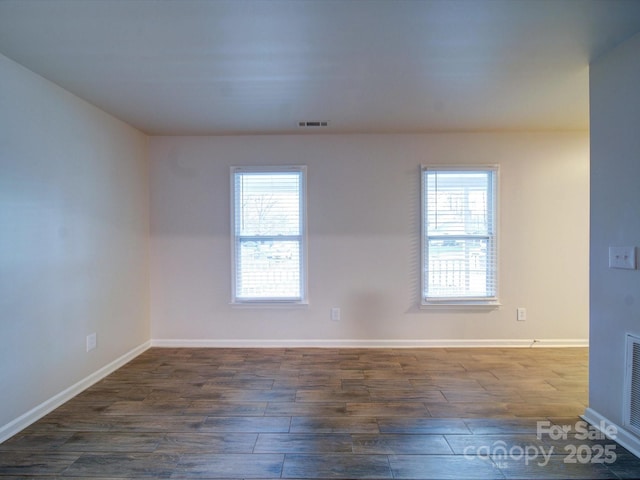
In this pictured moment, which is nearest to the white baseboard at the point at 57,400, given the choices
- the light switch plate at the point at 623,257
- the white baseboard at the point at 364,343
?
the white baseboard at the point at 364,343

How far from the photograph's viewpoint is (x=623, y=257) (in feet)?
6.15

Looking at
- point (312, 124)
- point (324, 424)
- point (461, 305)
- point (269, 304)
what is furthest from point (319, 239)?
point (324, 424)

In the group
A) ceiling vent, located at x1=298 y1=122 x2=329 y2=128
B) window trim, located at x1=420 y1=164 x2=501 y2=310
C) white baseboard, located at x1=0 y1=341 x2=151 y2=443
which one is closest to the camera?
white baseboard, located at x1=0 y1=341 x2=151 y2=443

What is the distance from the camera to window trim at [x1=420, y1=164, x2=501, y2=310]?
135 inches

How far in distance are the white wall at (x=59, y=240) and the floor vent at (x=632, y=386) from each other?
3831 mm

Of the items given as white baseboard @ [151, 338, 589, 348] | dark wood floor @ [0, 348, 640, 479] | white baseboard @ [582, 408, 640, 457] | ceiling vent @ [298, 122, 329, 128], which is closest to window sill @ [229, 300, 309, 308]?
white baseboard @ [151, 338, 589, 348]

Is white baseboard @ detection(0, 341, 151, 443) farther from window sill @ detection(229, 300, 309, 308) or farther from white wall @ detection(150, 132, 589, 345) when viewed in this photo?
window sill @ detection(229, 300, 309, 308)

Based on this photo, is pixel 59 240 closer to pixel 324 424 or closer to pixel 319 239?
pixel 319 239

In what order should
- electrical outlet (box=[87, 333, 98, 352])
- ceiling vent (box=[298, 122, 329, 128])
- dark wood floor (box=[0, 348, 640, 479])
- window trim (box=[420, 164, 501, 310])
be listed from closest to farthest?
dark wood floor (box=[0, 348, 640, 479]) < electrical outlet (box=[87, 333, 98, 352]) < ceiling vent (box=[298, 122, 329, 128]) < window trim (box=[420, 164, 501, 310])

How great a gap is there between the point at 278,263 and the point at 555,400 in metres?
2.74

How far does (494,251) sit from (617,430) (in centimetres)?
186

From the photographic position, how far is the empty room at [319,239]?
1.76 meters

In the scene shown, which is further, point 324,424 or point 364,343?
point 364,343

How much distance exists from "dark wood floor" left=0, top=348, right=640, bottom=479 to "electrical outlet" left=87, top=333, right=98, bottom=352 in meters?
0.32
